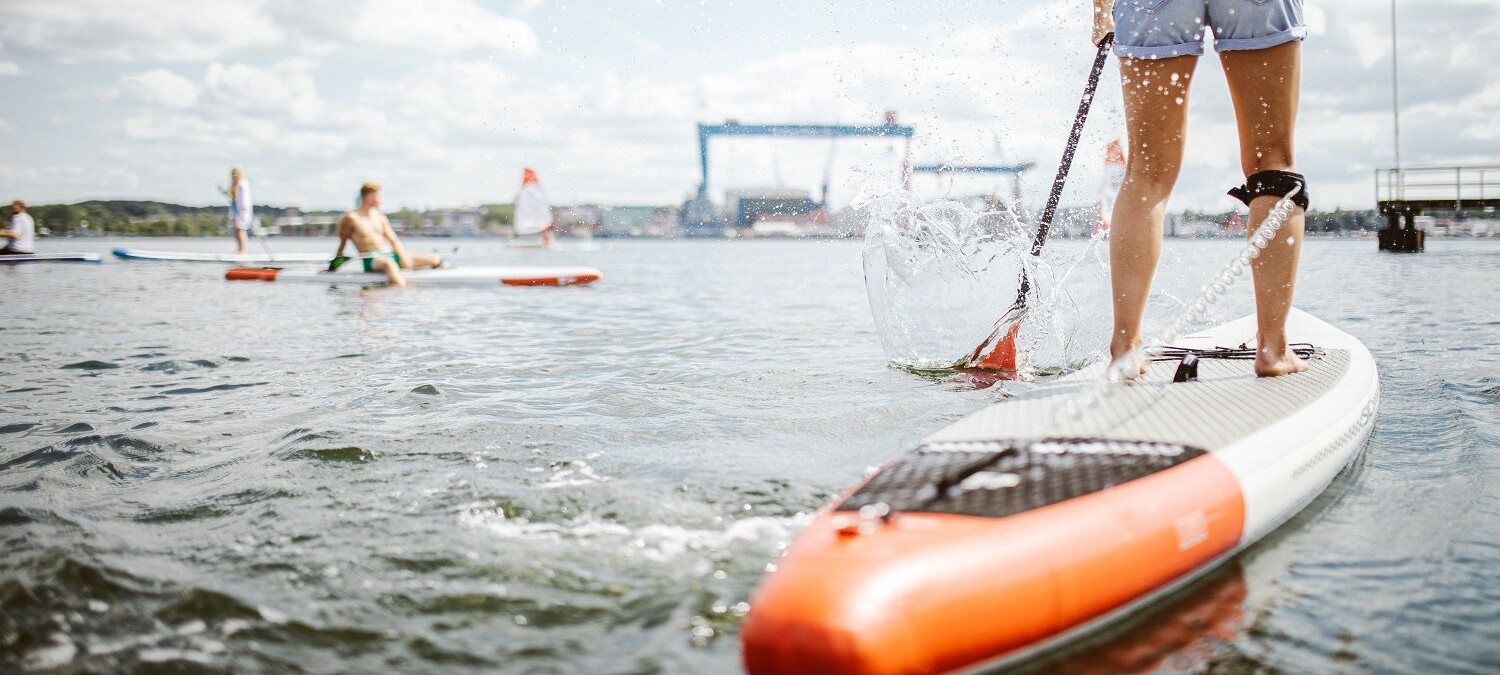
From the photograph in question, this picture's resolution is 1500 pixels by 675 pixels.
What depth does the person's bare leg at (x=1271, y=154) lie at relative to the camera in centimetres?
274

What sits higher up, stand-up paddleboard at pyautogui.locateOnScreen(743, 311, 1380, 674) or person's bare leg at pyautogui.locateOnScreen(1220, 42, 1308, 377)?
person's bare leg at pyautogui.locateOnScreen(1220, 42, 1308, 377)

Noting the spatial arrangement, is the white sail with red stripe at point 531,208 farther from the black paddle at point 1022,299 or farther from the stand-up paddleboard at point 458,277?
the black paddle at point 1022,299

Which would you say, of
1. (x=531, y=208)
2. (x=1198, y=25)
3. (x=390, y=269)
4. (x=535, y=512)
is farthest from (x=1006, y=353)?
(x=531, y=208)

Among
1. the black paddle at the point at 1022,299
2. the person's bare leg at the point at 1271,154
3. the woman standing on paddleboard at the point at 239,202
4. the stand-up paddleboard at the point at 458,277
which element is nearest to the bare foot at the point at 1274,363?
the person's bare leg at the point at 1271,154

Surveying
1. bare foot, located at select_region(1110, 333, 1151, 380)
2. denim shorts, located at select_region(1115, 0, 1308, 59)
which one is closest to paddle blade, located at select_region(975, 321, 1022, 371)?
bare foot, located at select_region(1110, 333, 1151, 380)

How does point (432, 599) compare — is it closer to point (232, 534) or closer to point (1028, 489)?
point (232, 534)

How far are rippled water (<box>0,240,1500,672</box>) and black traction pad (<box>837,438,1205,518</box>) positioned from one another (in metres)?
0.25

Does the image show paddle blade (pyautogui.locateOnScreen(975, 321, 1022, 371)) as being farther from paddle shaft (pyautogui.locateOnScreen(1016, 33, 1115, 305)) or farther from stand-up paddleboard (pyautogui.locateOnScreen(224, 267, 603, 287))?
stand-up paddleboard (pyautogui.locateOnScreen(224, 267, 603, 287))

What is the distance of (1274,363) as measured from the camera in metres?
Result: 2.82

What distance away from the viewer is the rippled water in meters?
1.56

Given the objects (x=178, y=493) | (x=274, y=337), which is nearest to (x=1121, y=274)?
(x=178, y=493)

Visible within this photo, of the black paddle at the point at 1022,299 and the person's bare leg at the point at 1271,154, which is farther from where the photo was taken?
the black paddle at the point at 1022,299

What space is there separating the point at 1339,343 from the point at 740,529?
8.61 ft

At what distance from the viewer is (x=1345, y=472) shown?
8.30ft
